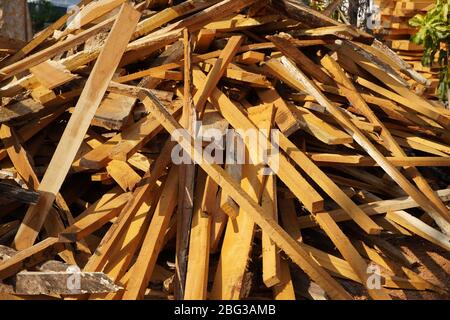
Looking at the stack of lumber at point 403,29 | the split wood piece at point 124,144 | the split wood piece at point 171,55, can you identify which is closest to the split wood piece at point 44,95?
the split wood piece at point 124,144

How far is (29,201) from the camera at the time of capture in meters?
3.24

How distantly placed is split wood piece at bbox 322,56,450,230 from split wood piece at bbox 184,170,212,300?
4.40 feet

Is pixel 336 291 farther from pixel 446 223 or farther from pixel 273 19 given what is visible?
pixel 273 19

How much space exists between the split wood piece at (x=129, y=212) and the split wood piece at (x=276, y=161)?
47 centimetres

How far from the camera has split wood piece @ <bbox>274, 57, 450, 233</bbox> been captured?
3566mm

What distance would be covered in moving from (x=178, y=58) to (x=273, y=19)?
0.86 meters

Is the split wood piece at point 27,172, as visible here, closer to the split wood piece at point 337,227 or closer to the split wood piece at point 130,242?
the split wood piece at point 130,242

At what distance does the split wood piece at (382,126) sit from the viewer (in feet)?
12.5

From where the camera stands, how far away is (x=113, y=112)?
12.0 ft

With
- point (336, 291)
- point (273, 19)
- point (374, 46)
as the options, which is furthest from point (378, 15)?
point (336, 291)

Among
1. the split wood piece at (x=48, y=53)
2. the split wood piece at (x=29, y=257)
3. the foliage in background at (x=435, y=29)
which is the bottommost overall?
the split wood piece at (x=29, y=257)

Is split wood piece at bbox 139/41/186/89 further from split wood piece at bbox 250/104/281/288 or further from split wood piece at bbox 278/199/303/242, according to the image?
split wood piece at bbox 278/199/303/242

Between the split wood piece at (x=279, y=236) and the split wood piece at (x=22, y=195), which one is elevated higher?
the split wood piece at (x=22, y=195)

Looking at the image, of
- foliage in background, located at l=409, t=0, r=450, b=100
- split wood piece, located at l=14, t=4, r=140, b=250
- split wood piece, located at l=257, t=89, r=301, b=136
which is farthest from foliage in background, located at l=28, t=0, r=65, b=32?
split wood piece, located at l=14, t=4, r=140, b=250
